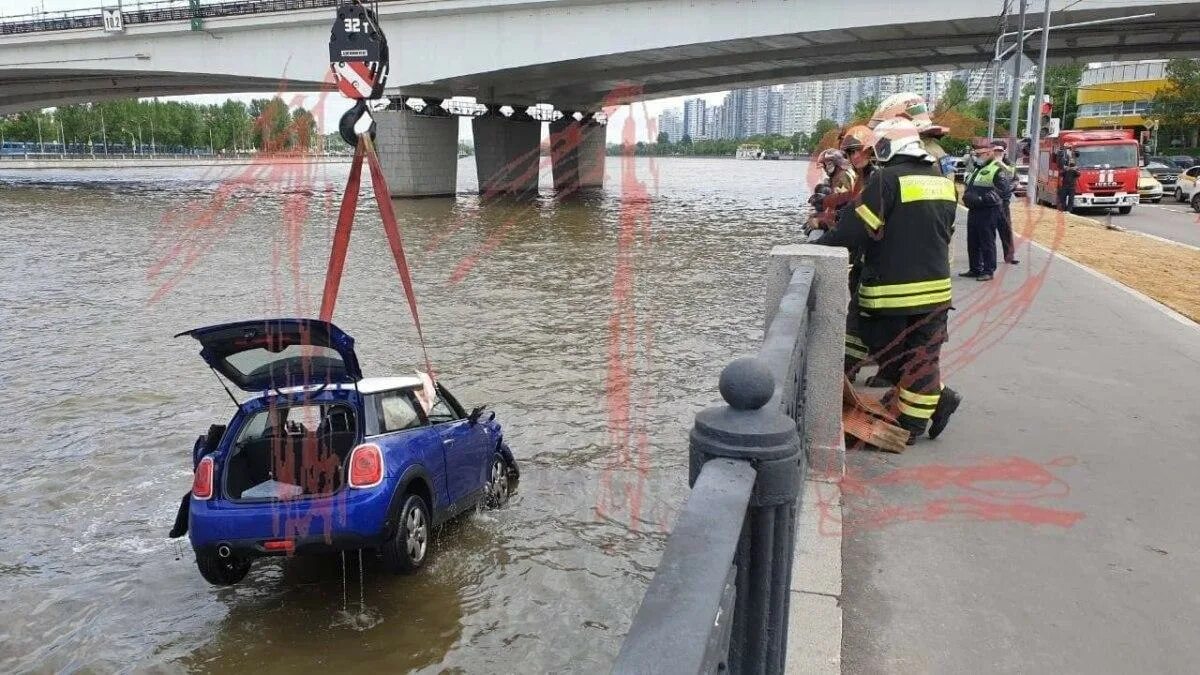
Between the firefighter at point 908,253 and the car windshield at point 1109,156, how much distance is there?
92.5ft

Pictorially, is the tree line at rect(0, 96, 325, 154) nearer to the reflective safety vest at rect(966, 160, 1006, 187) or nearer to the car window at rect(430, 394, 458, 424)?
the reflective safety vest at rect(966, 160, 1006, 187)

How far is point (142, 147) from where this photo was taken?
98.6 m

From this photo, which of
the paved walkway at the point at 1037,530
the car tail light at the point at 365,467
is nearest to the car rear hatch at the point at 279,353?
the car tail light at the point at 365,467

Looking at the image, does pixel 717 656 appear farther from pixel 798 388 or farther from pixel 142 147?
pixel 142 147

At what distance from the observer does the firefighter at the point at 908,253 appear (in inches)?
210

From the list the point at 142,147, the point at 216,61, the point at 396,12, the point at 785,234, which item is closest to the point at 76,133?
the point at 142,147

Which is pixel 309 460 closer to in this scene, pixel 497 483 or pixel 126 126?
→ pixel 497 483

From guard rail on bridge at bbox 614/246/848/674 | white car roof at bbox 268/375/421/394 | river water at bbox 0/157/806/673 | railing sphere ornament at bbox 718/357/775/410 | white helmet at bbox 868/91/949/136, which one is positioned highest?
white helmet at bbox 868/91/949/136

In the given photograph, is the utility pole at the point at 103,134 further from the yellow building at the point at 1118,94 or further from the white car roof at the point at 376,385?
the white car roof at the point at 376,385

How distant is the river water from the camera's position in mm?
5145

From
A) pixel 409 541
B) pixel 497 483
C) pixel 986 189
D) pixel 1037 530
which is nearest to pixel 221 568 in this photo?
pixel 409 541

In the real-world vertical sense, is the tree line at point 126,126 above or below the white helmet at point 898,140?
above

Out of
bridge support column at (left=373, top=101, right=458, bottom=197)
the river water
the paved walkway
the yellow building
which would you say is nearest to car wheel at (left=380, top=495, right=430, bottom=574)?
the river water

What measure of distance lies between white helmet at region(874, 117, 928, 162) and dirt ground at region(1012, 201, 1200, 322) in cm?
654
